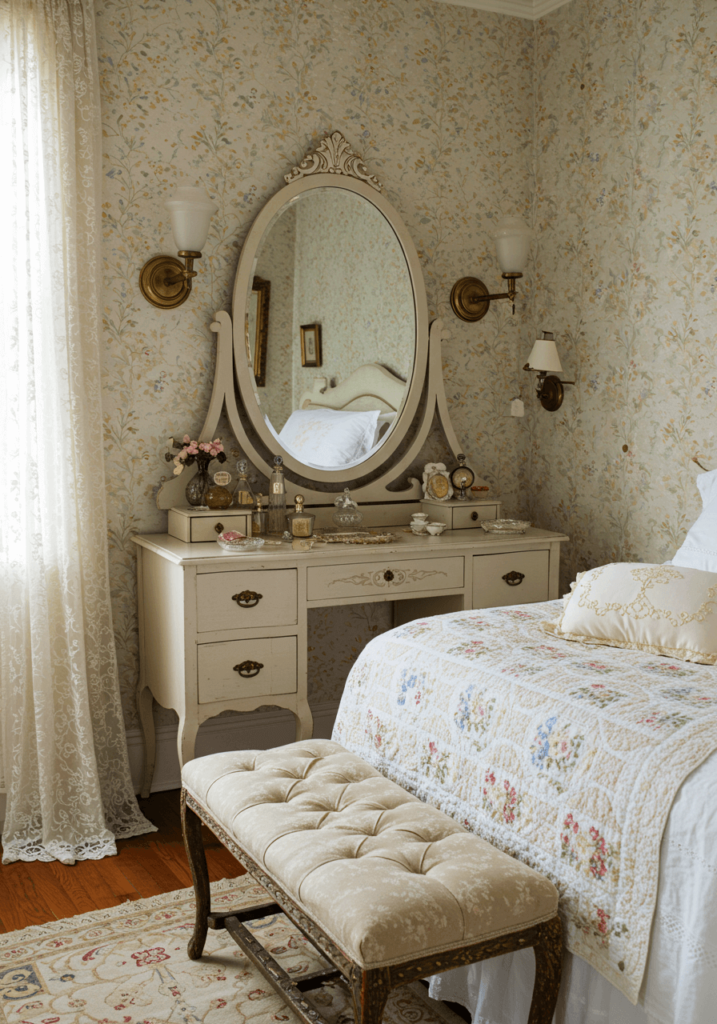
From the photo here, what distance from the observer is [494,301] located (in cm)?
366

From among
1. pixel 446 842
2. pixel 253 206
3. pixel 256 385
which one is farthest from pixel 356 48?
pixel 446 842

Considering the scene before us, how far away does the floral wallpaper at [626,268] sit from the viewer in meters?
2.97

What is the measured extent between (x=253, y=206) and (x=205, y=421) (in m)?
0.77

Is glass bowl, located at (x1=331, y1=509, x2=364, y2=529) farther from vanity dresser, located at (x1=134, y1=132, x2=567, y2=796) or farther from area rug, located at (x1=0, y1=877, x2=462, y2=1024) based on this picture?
area rug, located at (x1=0, y1=877, x2=462, y2=1024)

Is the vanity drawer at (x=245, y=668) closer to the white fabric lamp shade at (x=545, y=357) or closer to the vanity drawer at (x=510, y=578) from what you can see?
the vanity drawer at (x=510, y=578)

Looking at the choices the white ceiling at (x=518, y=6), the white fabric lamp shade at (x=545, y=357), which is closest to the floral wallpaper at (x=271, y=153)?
the white ceiling at (x=518, y=6)

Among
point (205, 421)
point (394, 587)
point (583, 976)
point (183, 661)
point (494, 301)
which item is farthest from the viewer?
point (494, 301)

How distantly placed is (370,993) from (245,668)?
4.77ft

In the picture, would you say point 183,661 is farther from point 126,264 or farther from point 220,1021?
point 126,264

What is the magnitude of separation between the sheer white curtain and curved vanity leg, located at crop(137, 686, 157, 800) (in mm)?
237

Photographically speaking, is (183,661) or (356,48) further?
(356,48)

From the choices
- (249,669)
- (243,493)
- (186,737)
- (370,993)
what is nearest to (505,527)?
(243,493)

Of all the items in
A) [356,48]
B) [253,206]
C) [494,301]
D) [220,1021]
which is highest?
[356,48]

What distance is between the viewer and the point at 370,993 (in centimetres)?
139
